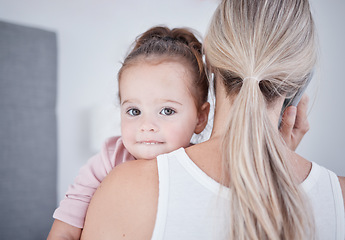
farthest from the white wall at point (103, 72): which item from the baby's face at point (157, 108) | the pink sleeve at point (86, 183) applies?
the baby's face at point (157, 108)

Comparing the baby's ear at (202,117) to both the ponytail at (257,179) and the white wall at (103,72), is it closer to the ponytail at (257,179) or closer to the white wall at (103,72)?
the ponytail at (257,179)

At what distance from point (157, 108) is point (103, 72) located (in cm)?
100

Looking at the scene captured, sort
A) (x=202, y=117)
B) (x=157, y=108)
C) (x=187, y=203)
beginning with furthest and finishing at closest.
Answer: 1. (x=202, y=117)
2. (x=157, y=108)
3. (x=187, y=203)

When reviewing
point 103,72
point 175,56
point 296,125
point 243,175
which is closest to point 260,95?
point 243,175

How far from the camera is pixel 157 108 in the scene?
1.02m

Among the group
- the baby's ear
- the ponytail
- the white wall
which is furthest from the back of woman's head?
the white wall

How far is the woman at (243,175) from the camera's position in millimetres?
662

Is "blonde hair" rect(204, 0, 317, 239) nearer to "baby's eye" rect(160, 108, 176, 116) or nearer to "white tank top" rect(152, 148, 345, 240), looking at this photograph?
"white tank top" rect(152, 148, 345, 240)

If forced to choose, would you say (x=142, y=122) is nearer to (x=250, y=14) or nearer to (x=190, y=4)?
(x=250, y=14)

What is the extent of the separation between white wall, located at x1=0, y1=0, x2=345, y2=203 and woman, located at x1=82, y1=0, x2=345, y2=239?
113cm

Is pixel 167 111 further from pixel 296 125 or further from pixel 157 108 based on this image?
pixel 296 125

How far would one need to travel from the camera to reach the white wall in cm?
178

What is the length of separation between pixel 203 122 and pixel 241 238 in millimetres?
584

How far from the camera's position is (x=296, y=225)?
67 centimetres
